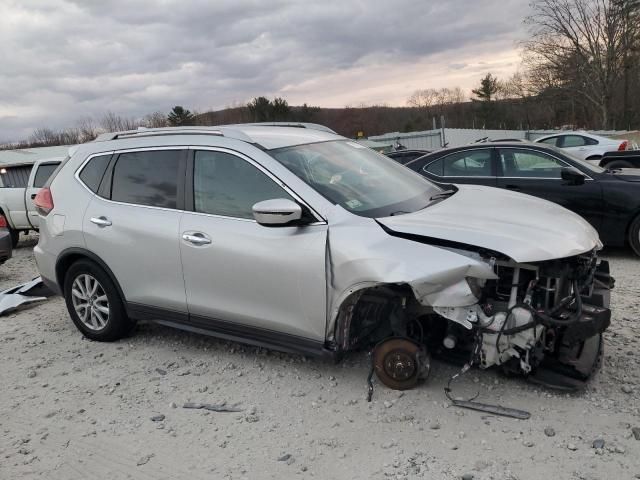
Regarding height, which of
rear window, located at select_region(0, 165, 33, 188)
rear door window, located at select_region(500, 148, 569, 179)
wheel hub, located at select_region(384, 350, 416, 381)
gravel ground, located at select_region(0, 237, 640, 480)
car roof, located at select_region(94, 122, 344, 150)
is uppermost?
car roof, located at select_region(94, 122, 344, 150)

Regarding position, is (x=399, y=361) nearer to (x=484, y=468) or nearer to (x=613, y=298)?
(x=484, y=468)

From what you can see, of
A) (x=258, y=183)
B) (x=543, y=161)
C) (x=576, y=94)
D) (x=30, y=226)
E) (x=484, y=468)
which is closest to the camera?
(x=484, y=468)

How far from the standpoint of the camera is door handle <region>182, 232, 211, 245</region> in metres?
3.96

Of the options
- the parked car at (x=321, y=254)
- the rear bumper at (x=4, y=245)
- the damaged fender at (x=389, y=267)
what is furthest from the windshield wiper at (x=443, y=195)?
the rear bumper at (x=4, y=245)

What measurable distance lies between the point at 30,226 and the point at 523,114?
5724 cm

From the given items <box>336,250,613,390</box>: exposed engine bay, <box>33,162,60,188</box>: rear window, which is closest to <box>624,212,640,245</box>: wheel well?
<box>336,250,613,390</box>: exposed engine bay

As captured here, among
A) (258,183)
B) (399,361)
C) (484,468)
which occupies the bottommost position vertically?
(484,468)

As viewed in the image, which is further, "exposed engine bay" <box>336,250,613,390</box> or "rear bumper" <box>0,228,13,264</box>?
"rear bumper" <box>0,228,13,264</box>

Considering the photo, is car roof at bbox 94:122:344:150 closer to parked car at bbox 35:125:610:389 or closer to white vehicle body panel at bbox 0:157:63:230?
parked car at bbox 35:125:610:389

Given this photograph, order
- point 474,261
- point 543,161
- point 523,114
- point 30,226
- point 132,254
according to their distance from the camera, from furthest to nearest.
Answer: point 523,114, point 30,226, point 543,161, point 132,254, point 474,261

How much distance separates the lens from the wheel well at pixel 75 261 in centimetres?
465

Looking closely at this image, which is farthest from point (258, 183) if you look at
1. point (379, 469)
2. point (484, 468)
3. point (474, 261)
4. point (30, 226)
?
point (30, 226)

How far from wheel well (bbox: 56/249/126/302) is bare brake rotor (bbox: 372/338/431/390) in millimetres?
2279

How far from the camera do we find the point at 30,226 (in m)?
11.3
